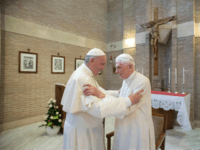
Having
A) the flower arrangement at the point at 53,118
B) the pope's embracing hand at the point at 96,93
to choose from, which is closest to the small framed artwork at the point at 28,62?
the flower arrangement at the point at 53,118

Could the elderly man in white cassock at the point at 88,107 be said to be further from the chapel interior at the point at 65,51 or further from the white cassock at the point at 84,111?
the chapel interior at the point at 65,51

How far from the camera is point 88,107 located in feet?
4.54

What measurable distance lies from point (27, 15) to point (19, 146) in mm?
4293

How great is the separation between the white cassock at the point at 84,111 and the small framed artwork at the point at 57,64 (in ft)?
14.0

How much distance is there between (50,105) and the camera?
3998 millimetres

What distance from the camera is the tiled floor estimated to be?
10.7 feet

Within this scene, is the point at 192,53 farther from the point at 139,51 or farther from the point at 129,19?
the point at 129,19

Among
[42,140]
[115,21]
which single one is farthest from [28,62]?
[115,21]

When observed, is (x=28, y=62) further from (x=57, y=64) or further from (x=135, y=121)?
(x=135, y=121)

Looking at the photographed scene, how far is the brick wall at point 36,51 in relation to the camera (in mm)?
4387

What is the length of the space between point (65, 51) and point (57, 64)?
29.3 inches

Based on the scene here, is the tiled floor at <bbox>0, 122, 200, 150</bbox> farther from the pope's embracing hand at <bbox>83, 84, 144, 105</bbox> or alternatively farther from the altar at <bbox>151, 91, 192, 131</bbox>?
the pope's embracing hand at <bbox>83, 84, 144, 105</bbox>

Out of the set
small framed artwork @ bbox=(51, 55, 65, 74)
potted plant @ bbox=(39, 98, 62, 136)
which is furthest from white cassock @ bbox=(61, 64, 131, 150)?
small framed artwork @ bbox=(51, 55, 65, 74)

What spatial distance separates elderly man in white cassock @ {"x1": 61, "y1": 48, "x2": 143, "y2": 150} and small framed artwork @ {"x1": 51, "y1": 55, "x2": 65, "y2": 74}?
4.26 meters
